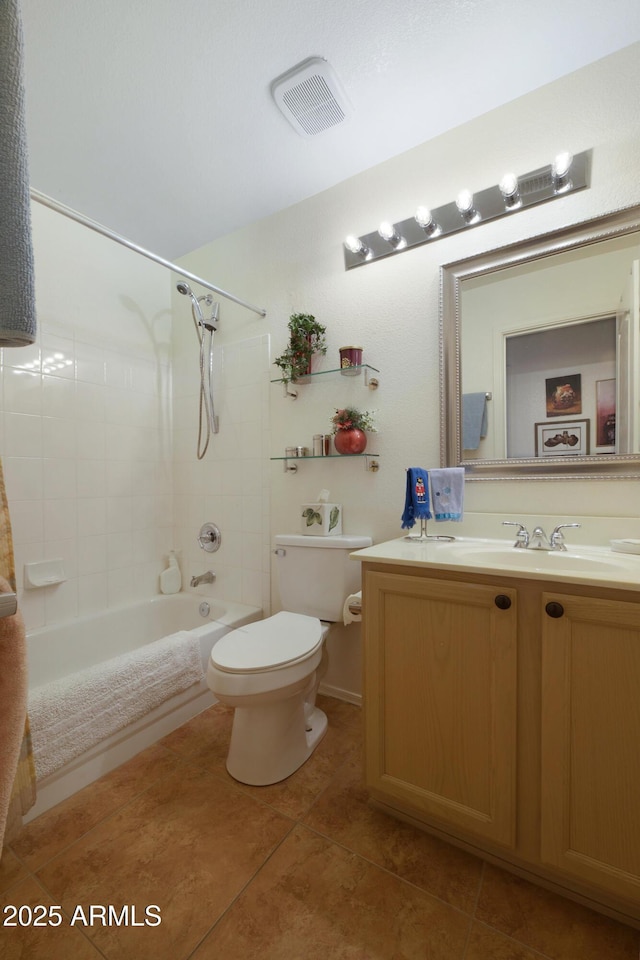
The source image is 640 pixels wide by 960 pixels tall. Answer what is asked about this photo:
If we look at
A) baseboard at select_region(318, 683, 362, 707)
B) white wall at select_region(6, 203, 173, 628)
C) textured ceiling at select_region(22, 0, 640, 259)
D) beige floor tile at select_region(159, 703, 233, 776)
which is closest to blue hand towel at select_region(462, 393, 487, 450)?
textured ceiling at select_region(22, 0, 640, 259)

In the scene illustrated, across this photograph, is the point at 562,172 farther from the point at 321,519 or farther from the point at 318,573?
the point at 318,573

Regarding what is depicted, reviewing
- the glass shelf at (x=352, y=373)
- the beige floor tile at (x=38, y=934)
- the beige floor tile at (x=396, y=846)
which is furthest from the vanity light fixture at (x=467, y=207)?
the beige floor tile at (x=38, y=934)

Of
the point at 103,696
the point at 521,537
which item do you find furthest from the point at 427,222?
the point at 103,696

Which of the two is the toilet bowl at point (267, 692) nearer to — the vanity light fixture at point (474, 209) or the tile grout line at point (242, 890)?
the tile grout line at point (242, 890)

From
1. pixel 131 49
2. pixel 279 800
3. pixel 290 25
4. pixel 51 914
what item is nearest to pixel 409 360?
pixel 290 25

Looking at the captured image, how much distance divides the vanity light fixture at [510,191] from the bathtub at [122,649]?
2.05 metres

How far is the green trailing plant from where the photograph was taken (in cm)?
175

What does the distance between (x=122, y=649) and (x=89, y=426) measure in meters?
1.19

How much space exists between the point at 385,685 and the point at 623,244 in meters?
1.59

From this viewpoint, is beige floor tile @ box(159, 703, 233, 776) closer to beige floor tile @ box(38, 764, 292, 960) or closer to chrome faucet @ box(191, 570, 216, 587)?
beige floor tile @ box(38, 764, 292, 960)

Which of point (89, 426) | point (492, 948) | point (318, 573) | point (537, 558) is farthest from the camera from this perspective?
point (89, 426)

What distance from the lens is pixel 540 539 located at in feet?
4.23

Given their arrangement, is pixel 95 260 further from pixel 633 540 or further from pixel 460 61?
pixel 633 540

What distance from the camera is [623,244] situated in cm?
130
